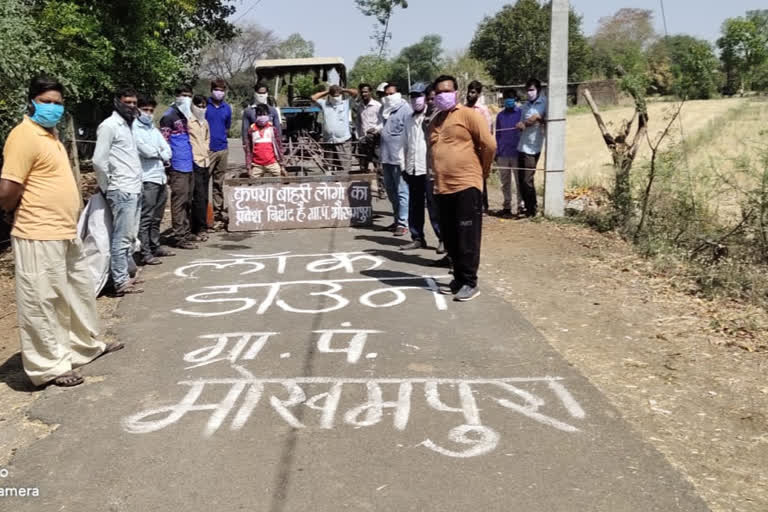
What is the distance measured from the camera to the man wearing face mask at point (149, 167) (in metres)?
7.34

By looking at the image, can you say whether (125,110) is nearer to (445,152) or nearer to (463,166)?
(445,152)

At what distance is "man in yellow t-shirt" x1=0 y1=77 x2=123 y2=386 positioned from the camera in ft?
14.4

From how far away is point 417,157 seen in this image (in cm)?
838

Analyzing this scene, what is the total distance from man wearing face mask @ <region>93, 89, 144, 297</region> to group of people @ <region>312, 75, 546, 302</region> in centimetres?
274

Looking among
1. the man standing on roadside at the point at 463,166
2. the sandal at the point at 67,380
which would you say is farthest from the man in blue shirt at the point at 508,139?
the sandal at the point at 67,380

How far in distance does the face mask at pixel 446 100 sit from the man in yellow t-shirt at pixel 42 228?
3.18 metres

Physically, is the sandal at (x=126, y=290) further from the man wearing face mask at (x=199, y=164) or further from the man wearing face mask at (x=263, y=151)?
the man wearing face mask at (x=263, y=151)

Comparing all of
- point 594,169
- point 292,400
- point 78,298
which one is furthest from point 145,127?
point 594,169

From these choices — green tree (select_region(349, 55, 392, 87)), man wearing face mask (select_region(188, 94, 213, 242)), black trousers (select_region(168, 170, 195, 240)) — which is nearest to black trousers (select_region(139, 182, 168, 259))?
black trousers (select_region(168, 170, 195, 240))

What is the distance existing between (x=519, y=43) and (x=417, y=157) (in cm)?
4643

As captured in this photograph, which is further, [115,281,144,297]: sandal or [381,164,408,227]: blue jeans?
[381,164,408,227]: blue jeans

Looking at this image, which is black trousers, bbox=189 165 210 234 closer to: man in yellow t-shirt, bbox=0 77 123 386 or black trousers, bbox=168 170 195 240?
black trousers, bbox=168 170 195 240

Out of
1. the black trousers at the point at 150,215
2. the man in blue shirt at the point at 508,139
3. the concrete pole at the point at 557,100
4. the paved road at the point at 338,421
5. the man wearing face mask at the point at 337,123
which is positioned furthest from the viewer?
the man wearing face mask at the point at 337,123

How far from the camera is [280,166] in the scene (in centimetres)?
1070
